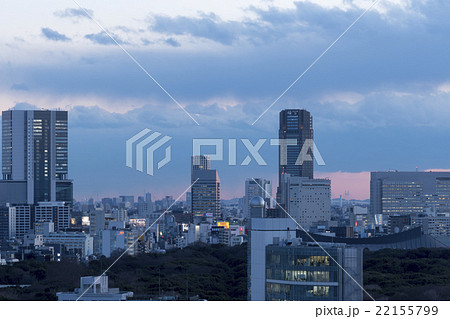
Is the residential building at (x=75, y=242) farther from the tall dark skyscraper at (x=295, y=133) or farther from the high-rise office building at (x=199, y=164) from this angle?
the tall dark skyscraper at (x=295, y=133)

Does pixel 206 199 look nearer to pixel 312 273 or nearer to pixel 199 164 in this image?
pixel 199 164

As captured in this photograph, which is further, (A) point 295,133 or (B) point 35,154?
(B) point 35,154

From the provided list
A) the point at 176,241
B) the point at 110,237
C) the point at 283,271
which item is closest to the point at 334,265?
the point at 283,271

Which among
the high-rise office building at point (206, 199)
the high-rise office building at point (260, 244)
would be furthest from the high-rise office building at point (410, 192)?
the high-rise office building at point (260, 244)

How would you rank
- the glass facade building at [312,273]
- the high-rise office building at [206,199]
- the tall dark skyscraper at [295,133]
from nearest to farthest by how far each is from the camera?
the glass facade building at [312,273]
the high-rise office building at [206,199]
the tall dark skyscraper at [295,133]

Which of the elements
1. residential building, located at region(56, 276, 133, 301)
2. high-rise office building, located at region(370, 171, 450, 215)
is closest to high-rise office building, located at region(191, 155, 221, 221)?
high-rise office building, located at region(370, 171, 450, 215)

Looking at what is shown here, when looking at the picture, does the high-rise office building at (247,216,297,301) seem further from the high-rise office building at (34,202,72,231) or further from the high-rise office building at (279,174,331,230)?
the high-rise office building at (34,202,72,231)

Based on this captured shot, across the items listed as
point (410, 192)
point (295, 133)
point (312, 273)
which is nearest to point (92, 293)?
point (312, 273)
